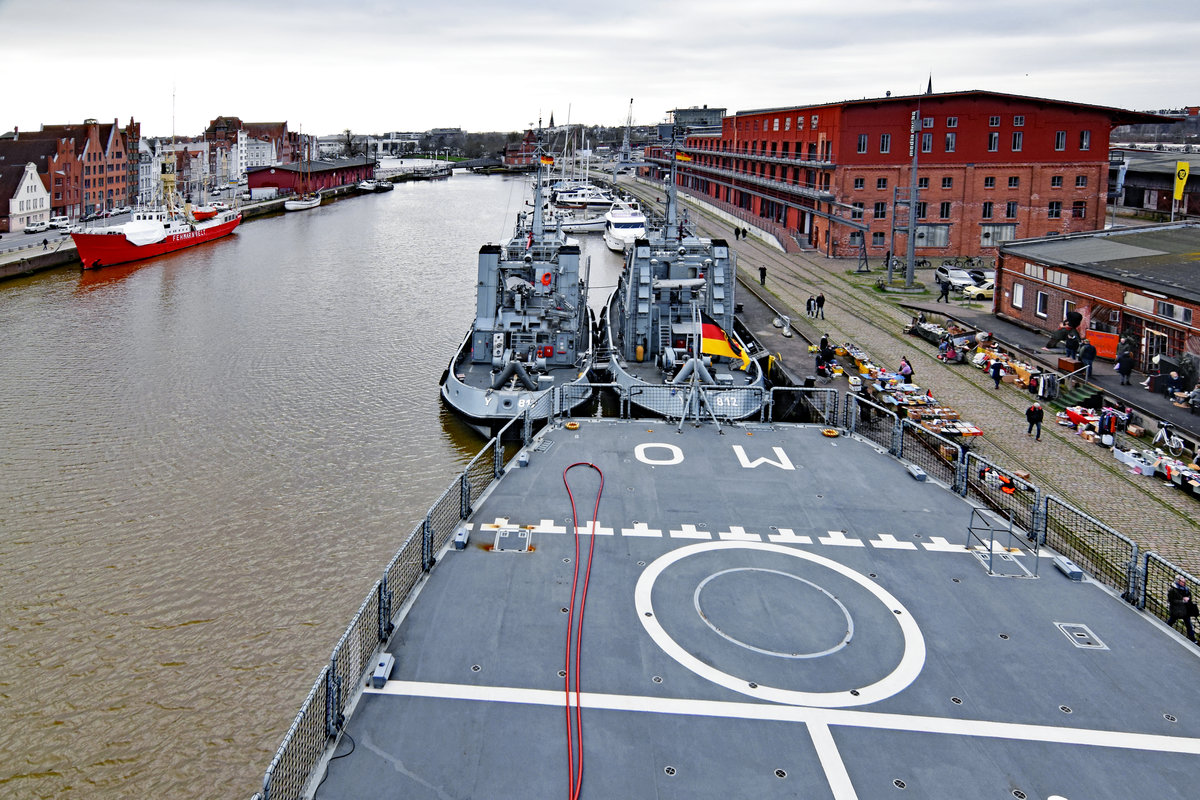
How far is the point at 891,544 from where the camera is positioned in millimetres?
13391

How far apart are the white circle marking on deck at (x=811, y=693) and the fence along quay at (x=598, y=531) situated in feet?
6.20

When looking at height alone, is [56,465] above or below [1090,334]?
below

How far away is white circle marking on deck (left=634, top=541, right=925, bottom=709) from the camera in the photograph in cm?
949

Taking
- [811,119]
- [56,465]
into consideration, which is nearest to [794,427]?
[56,465]

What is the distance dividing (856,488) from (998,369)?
1617 cm

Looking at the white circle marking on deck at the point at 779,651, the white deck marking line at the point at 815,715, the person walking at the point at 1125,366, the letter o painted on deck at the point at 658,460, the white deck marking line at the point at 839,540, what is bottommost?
the white deck marking line at the point at 815,715

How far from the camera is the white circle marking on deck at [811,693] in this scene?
31.1ft

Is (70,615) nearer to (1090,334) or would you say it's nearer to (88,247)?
(1090,334)

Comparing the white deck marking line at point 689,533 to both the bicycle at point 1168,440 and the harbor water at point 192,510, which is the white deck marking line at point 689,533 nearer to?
the harbor water at point 192,510

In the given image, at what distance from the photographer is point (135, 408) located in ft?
93.9

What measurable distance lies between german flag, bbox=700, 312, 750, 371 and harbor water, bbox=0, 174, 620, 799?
8210mm

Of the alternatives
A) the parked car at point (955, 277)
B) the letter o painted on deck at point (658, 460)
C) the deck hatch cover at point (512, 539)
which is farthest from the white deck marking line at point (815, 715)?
the parked car at point (955, 277)

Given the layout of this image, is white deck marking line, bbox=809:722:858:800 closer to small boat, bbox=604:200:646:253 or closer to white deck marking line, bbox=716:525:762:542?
white deck marking line, bbox=716:525:762:542

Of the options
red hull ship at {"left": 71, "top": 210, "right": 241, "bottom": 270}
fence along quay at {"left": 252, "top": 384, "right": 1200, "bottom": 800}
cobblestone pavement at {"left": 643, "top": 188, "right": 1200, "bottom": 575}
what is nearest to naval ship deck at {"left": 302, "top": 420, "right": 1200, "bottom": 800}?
fence along quay at {"left": 252, "top": 384, "right": 1200, "bottom": 800}
